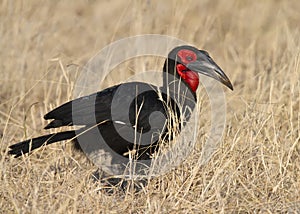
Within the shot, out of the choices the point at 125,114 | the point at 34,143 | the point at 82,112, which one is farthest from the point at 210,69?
the point at 34,143

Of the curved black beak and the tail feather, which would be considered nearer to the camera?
the tail feather

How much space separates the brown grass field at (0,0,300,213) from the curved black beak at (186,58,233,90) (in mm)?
279

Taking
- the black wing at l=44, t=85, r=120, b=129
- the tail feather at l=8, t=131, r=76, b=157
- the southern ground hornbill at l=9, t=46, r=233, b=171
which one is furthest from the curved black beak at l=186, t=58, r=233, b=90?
the tail feather at l=8, t=131, r=76, b=157

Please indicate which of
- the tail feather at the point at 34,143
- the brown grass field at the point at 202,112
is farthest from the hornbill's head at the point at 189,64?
the tail feather at the point at 34,143

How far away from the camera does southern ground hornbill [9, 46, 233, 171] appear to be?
3.49 meters

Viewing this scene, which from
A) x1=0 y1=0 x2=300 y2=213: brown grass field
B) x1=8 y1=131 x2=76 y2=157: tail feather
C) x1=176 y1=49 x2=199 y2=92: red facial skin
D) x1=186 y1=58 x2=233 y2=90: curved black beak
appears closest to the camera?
x1=0 y1=0 x2=300 y2=213: brown grass field

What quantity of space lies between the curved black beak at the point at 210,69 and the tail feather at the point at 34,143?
2.45ft

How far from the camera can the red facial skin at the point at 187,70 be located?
374cm

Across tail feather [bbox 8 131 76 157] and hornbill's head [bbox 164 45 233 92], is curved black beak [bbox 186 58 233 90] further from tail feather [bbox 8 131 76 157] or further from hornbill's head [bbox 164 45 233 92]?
tail feather [bbox 8 131 76 157]

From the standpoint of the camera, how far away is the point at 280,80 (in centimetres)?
450

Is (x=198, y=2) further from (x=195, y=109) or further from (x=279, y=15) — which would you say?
(x=195, y=109)

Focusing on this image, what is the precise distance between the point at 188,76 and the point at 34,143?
904 mm

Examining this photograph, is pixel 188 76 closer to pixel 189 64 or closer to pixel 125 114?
pixel 189 64

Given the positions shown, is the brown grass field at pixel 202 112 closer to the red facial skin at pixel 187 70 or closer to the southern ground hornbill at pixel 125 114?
the southern ground hornbill at pixel 125 114
